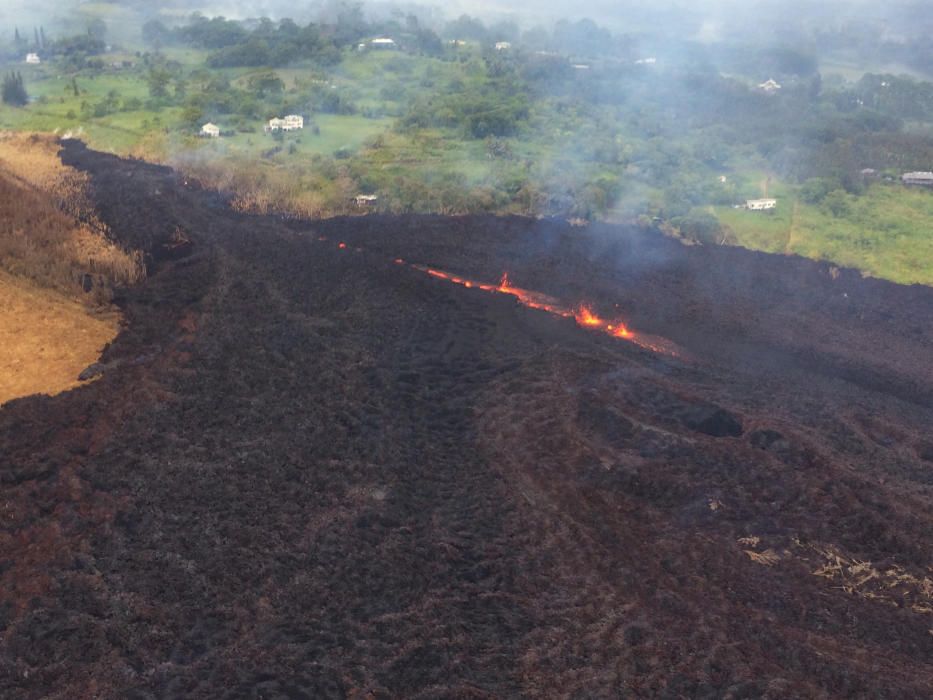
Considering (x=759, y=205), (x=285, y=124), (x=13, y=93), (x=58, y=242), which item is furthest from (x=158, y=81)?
(x=759, y=205)

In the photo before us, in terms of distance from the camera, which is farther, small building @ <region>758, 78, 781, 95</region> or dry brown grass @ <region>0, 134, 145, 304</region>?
small building @ <region>758, 78, 781, 95</region>

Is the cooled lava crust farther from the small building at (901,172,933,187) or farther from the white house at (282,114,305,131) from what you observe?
the white house at (282,114,305,131)

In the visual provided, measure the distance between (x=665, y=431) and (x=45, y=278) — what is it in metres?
22.2

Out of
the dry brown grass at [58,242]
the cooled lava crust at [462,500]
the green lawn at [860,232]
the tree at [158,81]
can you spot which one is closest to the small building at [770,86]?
the green lawn at [860,232]

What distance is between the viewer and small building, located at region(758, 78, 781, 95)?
2904 inches

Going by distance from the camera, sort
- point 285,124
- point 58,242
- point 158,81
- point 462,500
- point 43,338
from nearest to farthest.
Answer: point 462,500
point 43,338
point 58,242
point 285,124
point 158,81

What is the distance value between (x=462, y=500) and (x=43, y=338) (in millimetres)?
15320

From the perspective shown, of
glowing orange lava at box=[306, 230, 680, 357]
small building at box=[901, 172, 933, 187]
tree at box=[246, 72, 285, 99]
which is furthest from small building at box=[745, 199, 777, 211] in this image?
tree at box=[246, 72, 285, 99]

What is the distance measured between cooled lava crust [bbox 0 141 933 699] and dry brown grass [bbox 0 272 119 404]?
110 centimetres

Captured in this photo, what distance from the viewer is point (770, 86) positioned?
7600 centimetres

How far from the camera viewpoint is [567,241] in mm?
38906

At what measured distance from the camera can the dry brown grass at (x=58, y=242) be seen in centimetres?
2969

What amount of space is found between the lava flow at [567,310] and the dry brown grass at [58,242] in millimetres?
11956

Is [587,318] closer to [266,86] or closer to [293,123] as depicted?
[293,123]
